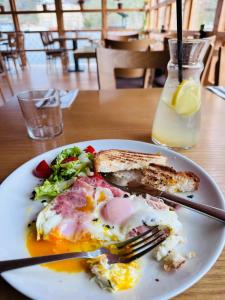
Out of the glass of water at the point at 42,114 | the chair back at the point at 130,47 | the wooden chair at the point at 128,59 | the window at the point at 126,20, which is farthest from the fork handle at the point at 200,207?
the window at the point at 126,20

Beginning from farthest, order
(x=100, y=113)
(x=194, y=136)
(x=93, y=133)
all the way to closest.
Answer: (x=100, y=113) → (x=93, y=133) → (x=194, y=136)

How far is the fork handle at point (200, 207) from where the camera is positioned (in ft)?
1.47

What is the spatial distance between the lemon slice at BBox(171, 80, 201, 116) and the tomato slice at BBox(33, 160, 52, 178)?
405mm

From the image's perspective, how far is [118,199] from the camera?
1.54 feet

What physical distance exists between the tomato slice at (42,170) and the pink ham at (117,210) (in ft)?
0.76

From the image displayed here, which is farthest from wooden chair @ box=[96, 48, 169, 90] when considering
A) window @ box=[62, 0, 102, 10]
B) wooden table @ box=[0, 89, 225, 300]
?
window @ box=[62, 0, 102, 10]

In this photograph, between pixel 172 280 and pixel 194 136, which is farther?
pixel 194 136

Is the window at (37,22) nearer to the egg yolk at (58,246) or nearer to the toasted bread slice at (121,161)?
the toasted bread slice at (121,161)

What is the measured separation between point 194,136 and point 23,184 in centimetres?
52

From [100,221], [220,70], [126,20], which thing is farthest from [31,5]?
[100,221]

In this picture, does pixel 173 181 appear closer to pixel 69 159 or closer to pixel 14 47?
pixel 69 159

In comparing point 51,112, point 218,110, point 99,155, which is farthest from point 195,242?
point 218,110

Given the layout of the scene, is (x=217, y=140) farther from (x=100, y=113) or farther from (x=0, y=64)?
(x=0, y=64)

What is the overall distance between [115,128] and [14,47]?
25.1 ft
